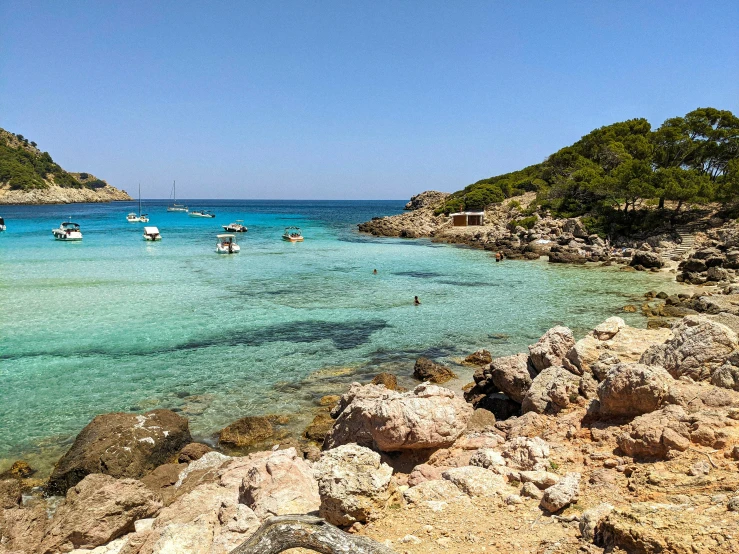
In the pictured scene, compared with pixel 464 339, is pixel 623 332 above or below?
above

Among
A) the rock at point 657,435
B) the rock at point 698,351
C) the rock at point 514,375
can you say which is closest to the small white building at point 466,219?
the rock at point 514,375

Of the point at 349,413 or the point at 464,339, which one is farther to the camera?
the point at 464,339

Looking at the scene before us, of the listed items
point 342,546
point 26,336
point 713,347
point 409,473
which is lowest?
point 26,336

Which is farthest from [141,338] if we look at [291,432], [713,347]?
[713,347]

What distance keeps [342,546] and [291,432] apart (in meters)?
9.02

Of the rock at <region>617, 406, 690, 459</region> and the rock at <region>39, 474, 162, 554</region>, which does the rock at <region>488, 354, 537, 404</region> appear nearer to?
the rock at <region>617, 406, 690, 459</region>

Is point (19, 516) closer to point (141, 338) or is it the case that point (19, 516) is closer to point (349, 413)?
point (349, 413)

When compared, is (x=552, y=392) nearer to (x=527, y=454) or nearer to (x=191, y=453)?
(x=527, y=454)

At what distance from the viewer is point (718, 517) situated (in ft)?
17.0

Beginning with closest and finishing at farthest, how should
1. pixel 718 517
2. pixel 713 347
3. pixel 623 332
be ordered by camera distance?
pixel 718 517, pixel 713 347, pixel 623 332

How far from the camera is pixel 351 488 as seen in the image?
682 cm

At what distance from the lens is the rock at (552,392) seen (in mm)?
10445

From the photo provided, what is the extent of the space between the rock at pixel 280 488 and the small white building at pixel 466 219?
7245 centimetres

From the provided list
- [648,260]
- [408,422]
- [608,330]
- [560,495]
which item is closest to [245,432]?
[408,422]
